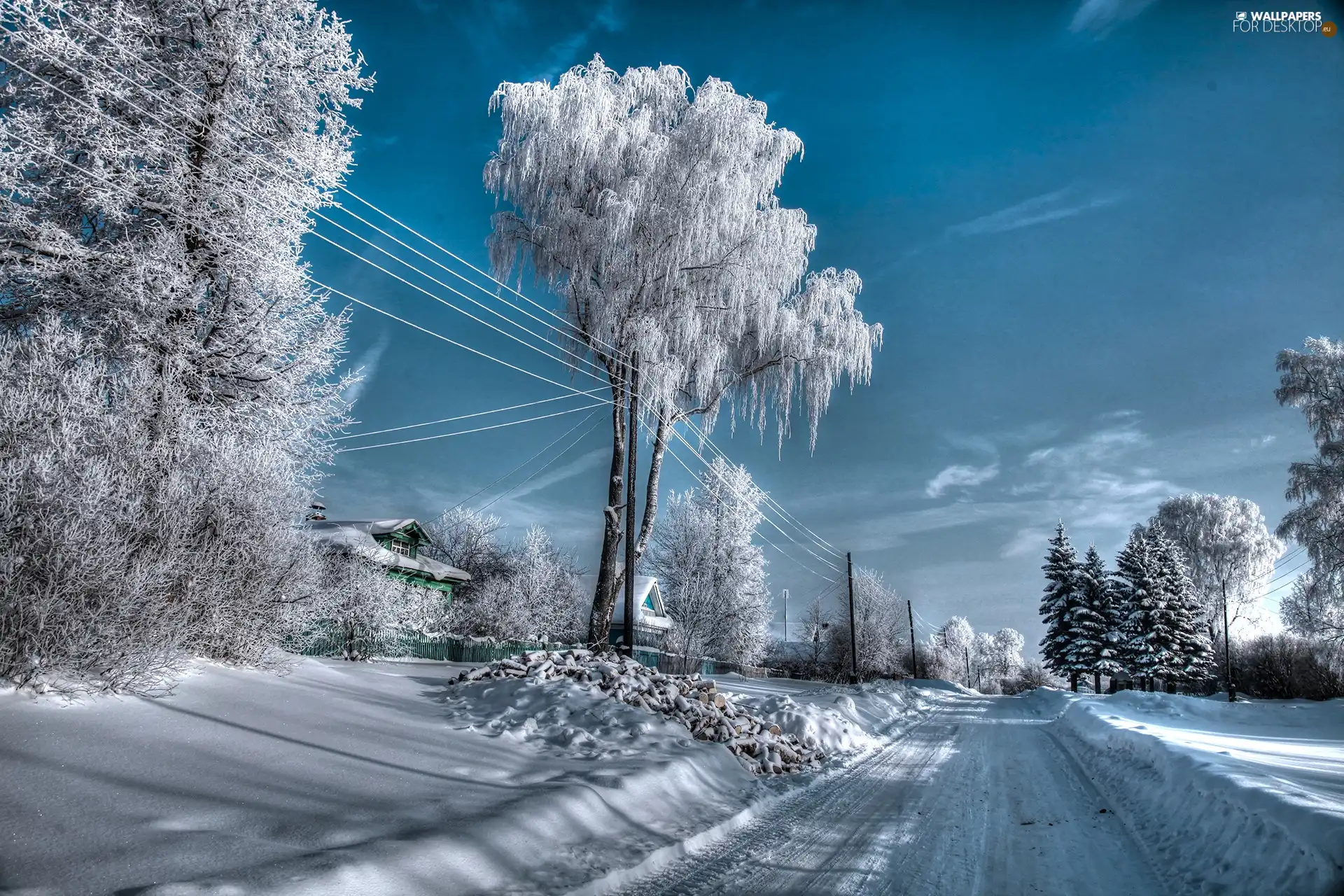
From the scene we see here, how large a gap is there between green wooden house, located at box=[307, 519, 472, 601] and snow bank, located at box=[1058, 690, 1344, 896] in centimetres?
2545

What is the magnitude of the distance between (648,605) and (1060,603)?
96.2ft

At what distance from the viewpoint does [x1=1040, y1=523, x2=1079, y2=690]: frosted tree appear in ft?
129

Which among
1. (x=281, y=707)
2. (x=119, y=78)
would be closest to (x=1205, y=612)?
(x=281, y=707)

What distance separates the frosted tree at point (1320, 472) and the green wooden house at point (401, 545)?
32.4m

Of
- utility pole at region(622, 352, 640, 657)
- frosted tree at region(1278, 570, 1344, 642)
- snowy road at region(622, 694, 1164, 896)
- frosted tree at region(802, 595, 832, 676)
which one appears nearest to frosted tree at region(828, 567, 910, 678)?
frosted tree at region(802, 595, 832, 676)

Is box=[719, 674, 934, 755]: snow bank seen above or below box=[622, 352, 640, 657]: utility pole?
below

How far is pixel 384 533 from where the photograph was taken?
32.8 m

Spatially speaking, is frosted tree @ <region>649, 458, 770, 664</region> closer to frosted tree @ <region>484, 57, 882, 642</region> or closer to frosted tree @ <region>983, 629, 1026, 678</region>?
frosted tree @ <region>484, 57, 882, 642</region>

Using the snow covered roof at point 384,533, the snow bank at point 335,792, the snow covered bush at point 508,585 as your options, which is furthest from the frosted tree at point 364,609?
the snow bank at point 335,792

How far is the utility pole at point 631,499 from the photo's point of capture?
1438 centimetres

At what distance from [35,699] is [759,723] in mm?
8012

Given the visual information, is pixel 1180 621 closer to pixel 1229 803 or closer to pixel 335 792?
pixel 1229 803

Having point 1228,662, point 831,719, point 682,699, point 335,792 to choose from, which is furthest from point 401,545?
point 1228,662

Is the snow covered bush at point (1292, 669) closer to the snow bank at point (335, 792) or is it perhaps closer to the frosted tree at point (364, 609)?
the snow bank at point (335, 792)
